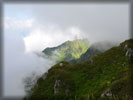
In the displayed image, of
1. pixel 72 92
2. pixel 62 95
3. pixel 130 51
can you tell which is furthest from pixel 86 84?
pixel 130 51

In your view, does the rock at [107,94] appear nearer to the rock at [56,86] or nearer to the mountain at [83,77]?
the mountain at [83,77]

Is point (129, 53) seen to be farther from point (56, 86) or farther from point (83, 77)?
point (56, 86)

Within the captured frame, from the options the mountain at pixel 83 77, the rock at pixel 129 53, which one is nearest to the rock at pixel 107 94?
the mountain at pixel 83 77

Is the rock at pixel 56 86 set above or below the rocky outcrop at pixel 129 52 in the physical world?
below

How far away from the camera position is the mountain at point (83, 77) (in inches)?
5482

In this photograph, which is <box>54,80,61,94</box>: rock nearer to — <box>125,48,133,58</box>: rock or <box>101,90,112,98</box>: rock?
<box>101,90,112,98</box>: rock

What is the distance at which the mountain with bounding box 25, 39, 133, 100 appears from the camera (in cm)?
13925

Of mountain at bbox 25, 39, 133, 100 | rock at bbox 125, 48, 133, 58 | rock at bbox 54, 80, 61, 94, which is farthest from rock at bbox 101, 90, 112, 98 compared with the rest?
rock at bbox 125, 48, 133, 58

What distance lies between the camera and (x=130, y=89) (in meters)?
98.7

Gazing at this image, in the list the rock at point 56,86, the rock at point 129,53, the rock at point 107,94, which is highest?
the rock at point 129,53

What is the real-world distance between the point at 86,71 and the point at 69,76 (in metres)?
17.2

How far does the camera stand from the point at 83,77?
534 feet

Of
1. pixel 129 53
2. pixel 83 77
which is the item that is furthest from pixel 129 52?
pixel 83 77

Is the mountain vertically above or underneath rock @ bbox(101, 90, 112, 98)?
above
